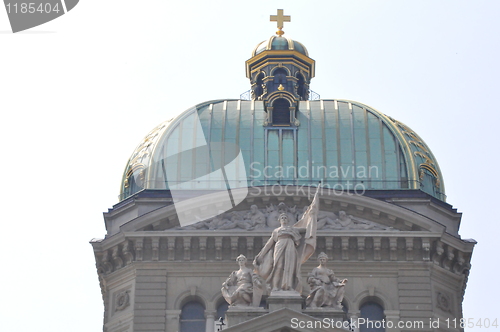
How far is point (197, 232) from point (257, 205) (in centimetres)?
249

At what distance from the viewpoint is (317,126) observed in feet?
225

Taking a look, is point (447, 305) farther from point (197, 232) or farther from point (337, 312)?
point (337, 312)

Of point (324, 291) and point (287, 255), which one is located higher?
point (287, 255)

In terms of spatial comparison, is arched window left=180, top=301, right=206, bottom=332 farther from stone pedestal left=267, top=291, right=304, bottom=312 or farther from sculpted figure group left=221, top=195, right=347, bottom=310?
stone pedestal left=267, top=291, right=304, bottom=312

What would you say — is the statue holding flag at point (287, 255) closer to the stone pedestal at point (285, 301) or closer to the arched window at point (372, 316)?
the stone pedestal at point (285, 301)

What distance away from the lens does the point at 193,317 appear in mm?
63594

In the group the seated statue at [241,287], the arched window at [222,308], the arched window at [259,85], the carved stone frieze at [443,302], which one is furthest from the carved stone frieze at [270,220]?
the seated statue at [241,287]

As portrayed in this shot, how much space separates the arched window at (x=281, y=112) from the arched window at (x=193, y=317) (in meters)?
9.03

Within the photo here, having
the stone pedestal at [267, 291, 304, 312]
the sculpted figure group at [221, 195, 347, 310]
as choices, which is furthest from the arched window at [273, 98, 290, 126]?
the stone pedestal at [267, 291, 304, 312]

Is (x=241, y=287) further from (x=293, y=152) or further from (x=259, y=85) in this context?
(x=259, y=85)

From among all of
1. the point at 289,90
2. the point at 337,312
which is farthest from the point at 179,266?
the point at 337,312

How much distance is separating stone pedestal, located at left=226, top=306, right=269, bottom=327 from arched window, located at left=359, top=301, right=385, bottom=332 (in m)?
16.4

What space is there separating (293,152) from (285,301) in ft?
67.7

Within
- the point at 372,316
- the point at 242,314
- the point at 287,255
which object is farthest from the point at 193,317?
the point at 242,314
